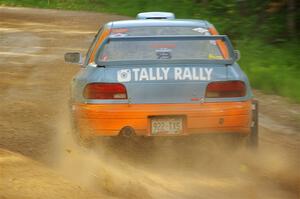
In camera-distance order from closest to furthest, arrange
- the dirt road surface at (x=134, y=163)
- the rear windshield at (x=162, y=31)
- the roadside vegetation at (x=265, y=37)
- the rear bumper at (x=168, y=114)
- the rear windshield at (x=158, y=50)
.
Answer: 1. the dirt road surface at (x=134, y=163)
2. the rear bumper at (x=168, y=114)
3. the rear windshield at (x=158, y=50)
4. the rear windshield at (x=162, y=31)
5. the roadside vegetation at (x=265, y=37)

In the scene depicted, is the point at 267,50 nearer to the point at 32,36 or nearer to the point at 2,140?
the point at 2,140

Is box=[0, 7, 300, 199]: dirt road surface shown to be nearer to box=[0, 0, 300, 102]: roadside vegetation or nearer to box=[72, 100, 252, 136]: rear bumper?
box=[72, 100, 252, 136]: rear bumper

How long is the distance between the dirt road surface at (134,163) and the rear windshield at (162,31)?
1293 mm

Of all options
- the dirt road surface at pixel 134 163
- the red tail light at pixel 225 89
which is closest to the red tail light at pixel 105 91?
the dirt road surface at pixel 134 163

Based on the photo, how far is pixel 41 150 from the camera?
26.4 feet

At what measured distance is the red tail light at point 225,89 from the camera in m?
6.81

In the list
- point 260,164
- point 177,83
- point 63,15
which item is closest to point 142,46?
point 177,83

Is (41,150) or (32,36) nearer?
(41,150)

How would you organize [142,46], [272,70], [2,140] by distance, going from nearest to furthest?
[142,46], [2,140], [272,70]

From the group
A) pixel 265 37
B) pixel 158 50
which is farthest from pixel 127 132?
pixel 265 37

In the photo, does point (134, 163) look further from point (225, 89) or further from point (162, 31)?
point (162, 31)

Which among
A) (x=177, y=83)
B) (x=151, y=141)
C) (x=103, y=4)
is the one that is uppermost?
(x=177, y=83)

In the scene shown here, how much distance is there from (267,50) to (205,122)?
980cm

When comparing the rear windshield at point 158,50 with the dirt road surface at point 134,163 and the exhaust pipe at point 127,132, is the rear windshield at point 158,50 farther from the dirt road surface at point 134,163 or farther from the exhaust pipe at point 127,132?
the dirt road surface at point 134,163
